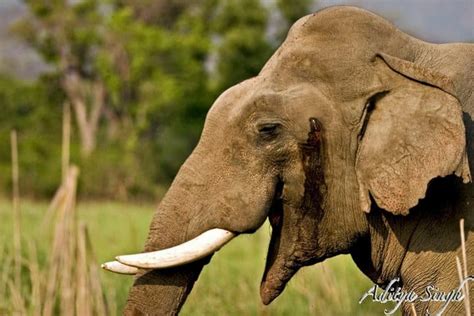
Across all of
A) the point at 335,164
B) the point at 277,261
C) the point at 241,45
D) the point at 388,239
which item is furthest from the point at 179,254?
the point at 241,45

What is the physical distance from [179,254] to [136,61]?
3983 centimetres

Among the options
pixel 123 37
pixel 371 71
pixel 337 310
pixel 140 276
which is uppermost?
pixel 123 37

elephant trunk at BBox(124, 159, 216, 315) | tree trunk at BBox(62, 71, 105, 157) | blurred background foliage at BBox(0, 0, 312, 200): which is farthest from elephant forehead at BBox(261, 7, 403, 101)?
tree trunk at BBox(62, 71, 105, 157)

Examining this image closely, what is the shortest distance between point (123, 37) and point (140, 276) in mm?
41706

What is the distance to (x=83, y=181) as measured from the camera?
3167 centimetres

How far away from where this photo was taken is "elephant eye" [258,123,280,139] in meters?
4.21

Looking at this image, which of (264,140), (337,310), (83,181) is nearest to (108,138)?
(83,181)

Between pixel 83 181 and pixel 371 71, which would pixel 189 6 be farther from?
pixel 371 71

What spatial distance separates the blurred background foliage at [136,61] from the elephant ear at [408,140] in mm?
32048

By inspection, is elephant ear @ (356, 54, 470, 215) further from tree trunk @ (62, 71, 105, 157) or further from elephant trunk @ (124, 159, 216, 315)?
tree trunk @ (62, 71, 105, 157)

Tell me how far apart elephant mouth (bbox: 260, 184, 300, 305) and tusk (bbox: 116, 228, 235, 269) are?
0.92 feet

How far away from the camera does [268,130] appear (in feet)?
13.8

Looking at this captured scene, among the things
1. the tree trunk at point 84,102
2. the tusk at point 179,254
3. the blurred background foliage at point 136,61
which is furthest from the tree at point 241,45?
the tusk at point 179,254

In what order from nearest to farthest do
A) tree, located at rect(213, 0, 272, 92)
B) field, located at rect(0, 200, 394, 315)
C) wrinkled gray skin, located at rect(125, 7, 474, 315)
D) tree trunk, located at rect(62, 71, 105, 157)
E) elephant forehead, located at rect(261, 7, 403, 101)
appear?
wrinkled gray skin, located at rect(125, 7, 474, 315)
elephant forehead, located at rect(261, 7, 403, 101)
field, located at rect(0, 200, 394, 315)
tree, located at rect(213, 0, 272, 92)
tree trunk, located at rect(62, 71, 105, 157)
